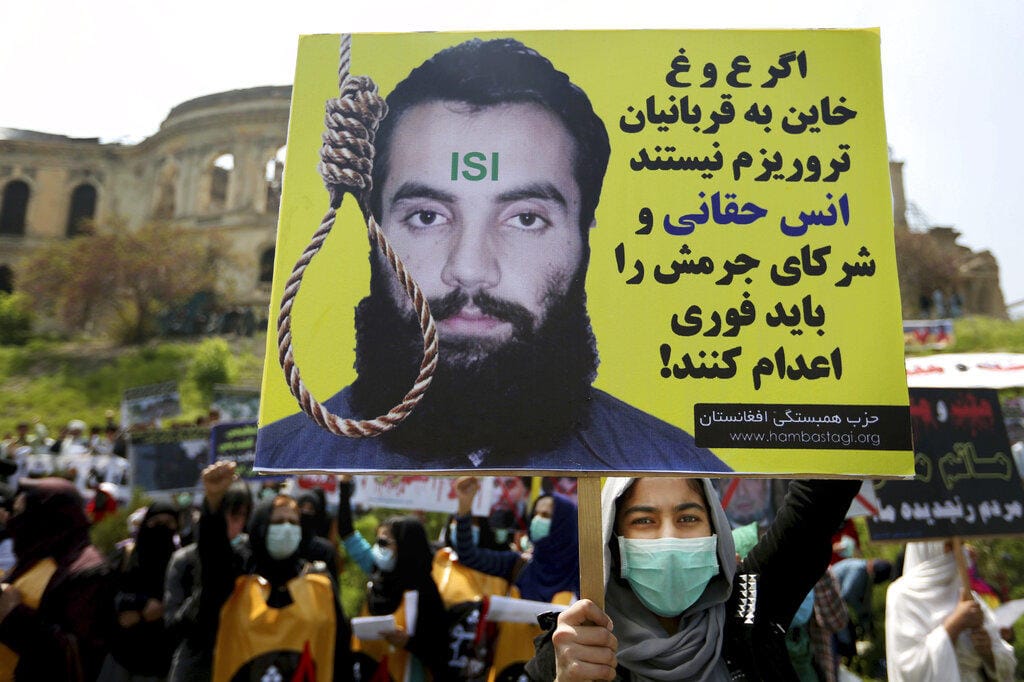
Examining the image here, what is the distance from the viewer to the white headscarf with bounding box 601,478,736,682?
1.90 meters

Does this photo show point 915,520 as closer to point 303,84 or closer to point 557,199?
point 557,199

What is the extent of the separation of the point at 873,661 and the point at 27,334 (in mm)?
28504

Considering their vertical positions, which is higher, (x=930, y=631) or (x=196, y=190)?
(x=196, y=190)

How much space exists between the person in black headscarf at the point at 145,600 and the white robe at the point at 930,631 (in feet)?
11.8

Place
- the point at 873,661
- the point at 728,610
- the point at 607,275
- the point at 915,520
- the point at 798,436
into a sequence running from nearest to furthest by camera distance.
→ the point at 798,436
the point at 607,275
the point at 728,610
the point at 915,520
the point at 873,661

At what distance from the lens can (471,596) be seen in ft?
14.0

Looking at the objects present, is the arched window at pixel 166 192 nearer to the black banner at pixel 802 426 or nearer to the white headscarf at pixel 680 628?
the white headscarf at pixel 680 628

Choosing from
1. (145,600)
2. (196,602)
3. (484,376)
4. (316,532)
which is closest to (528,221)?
(484,376)

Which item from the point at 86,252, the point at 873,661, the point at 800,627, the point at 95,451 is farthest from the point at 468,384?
the point at 86,252

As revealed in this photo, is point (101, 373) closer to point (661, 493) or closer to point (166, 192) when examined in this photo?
point (166, 192)

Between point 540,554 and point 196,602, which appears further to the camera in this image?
point 540,554

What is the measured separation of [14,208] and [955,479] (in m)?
41.1

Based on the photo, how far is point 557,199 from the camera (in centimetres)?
195

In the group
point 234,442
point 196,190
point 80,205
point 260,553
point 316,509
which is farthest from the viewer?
point 80,205
